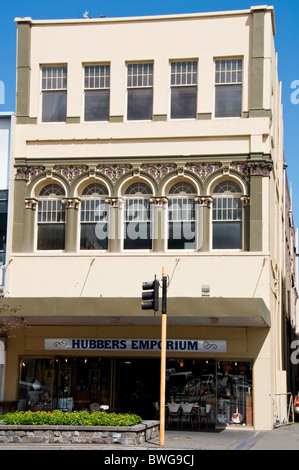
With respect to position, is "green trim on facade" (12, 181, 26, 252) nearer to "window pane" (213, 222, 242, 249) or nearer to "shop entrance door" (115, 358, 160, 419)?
"shop entrance door" (115, 358, 160, 419)

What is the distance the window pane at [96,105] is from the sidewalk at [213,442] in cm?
1122

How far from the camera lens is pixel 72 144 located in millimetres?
29953

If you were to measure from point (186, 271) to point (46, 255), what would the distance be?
4.88 m

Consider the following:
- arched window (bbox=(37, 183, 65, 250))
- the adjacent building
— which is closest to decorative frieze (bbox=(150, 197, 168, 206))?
arched window (bbox=(37, 183, 65, 250))

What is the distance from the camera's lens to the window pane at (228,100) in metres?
29.4

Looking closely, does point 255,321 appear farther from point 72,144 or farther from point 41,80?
point 41,80

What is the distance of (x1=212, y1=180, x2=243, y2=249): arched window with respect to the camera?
2870cm

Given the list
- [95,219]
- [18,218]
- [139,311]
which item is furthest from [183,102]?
[139,311]

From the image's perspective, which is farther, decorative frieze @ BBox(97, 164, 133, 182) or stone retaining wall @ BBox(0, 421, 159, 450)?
decorative frieze @ BBox(97, 164, 133, 182)

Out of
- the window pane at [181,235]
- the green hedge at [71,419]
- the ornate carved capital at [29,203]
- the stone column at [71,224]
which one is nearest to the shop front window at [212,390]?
the window pane at [181,235]

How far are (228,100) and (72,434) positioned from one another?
13.6 m

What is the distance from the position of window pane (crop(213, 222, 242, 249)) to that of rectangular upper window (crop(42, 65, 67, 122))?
6.84 metres

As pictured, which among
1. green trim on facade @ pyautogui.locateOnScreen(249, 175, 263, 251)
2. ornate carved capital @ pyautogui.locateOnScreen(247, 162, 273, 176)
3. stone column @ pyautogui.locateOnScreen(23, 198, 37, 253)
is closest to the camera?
green trim on facade @ pyautogui.locateOnScreen(249, 175, 263, 251)
